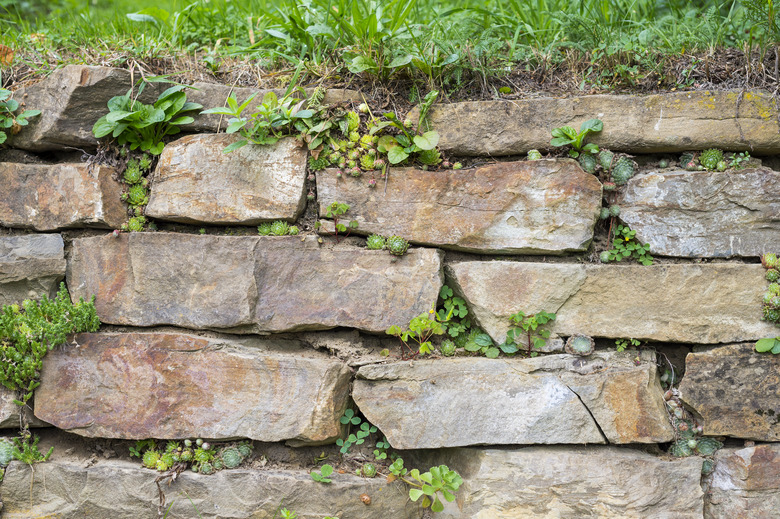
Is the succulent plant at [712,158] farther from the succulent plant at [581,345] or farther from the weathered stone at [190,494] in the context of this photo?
the weathered stone at [190,494]

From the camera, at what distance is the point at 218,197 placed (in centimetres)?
245

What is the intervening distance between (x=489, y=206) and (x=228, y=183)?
113 centimetres

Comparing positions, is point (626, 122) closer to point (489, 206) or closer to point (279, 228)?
point (489, 206)

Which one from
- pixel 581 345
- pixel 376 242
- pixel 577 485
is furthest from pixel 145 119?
pixel 577 485

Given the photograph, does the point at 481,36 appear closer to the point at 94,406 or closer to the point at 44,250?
the point at 44,250

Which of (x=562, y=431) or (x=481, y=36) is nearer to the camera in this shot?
(x=562, y=431)

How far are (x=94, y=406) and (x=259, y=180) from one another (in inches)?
47.0

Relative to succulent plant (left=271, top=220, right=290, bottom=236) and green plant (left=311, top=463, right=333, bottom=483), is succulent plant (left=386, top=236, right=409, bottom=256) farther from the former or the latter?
green plant (left=311, top=463, right=333, bottom=483)

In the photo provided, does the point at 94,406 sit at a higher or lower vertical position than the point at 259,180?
lower

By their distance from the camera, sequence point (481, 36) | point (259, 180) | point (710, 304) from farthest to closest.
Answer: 1. point (481, 36)
2. point (259, 180)
3. point (710, 304)

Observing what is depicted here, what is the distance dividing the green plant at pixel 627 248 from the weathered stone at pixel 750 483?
0.84 metres

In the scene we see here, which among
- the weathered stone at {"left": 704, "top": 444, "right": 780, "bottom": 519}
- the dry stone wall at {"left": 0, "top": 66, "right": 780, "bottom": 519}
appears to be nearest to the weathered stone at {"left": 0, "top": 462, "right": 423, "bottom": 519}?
the dry stone wall at {"left": 0, "top": 66, "right": 780, "bottom": 519}

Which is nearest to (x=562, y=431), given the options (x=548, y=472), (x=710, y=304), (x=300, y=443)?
(x=548, y=472)

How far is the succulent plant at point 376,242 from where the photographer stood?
7.79ft
